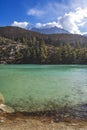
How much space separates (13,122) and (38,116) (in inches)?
107

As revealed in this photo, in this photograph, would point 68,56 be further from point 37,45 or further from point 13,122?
point 13,122

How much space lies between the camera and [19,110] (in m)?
20.7

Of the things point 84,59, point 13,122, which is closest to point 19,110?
point 13,122

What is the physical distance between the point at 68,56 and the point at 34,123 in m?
158

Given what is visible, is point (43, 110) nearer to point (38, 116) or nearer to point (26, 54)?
point (38, 116)

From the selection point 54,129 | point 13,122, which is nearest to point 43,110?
point 13,122

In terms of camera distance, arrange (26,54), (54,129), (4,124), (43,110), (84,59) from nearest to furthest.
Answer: (54,129), (4,124), (43,110), (84,59), (26,54)

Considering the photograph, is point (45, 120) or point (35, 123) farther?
point (45, 120)

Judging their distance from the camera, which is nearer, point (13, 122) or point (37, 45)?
point (13, 122)

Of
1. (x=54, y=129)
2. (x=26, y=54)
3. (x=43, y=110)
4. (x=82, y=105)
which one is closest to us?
(x=54, y=129)

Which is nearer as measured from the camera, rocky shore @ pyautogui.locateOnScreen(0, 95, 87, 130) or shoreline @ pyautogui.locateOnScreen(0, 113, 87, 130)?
shoreline @ pyautogui.locateOnScreen(0, 113, 87, 130)

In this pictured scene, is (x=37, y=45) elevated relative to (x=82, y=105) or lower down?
elevated

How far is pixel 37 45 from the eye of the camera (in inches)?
7785

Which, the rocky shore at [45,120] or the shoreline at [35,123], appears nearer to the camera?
the shoreline at [35,123]
